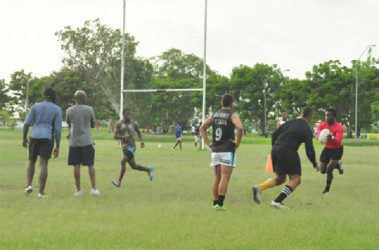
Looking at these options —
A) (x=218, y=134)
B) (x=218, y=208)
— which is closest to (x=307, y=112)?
(x=218, y=134)

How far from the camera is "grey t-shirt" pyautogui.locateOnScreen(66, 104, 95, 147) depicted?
12.7 meters

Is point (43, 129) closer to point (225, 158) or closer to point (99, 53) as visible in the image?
point (225, 158)

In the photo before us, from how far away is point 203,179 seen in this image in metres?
16.8

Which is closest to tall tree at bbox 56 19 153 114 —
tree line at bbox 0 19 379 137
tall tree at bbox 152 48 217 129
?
tree line at bbox 0 19 379 137

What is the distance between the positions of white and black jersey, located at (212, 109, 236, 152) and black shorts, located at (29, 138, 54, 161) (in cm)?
319

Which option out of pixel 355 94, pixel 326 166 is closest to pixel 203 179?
pixel 326 166

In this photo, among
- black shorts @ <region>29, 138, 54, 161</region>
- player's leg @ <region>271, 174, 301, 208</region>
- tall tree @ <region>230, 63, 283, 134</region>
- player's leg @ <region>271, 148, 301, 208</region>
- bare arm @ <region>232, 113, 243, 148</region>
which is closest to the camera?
bare arm @ <region>232, 113, 243, 148</region>

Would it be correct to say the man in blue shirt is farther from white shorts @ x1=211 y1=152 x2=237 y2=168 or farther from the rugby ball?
the rugby ball

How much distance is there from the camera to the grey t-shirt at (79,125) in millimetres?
12727

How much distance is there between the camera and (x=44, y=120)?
1238cm

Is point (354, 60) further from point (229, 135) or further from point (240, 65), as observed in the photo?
point (229, 135)

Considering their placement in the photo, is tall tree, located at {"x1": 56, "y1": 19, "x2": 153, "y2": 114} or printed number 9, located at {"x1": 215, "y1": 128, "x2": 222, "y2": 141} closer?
printed number 9, located at {"x1": 215, "y1": 128, "x2": 222, "y2": 141}

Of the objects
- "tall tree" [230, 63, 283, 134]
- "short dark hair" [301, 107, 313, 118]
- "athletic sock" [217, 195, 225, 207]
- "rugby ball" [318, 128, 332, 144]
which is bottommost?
Result: "athletic sock" [217, 195, 225, 207]

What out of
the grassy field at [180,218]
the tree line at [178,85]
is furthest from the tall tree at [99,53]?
the grassy field at [180,218]
